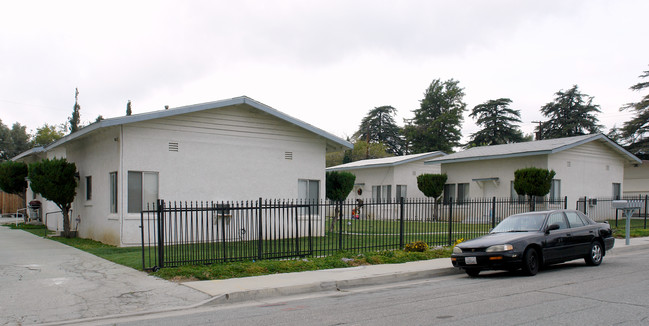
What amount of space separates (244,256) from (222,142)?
6.29m

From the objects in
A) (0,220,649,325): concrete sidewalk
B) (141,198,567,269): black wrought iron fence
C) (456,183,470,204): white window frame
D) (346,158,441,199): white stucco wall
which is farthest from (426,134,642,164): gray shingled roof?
(0,220,649,325): concrete sidewalk

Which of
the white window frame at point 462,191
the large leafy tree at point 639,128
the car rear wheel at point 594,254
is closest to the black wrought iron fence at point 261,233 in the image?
the car rear wheel at point 594,254

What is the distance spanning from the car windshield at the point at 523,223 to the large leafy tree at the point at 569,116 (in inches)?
1848

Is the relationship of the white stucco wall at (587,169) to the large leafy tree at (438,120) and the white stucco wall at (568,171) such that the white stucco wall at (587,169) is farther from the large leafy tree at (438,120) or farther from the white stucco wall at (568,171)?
the large leafy tree at (438,120)

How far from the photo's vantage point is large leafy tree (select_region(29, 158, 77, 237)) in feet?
61.0

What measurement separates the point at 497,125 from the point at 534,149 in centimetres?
3672

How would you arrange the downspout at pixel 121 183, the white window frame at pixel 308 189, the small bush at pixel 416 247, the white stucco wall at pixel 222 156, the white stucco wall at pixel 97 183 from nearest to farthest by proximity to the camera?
the small bush at pixel 416 247 → the downspout at pixel 121 183 → the white stucco wall at pixel 222 156 → the white stucco wall at pixel 97 183 → the white window frame at pixel 308 189

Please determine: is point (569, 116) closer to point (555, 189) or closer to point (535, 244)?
point (555, 189)

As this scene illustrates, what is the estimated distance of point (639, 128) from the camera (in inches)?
1869

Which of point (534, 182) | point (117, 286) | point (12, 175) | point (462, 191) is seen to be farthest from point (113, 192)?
point (462, 191)

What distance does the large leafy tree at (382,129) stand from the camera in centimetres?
7462

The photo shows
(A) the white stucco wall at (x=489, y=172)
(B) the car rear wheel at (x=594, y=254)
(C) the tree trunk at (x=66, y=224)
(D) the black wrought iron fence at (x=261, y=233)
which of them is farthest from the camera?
(A) the white stucco wall at (x=489, y=172)

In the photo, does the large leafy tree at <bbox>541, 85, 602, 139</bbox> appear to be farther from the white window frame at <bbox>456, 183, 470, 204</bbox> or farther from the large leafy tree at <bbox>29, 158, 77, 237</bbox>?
the large leafy tree at <bbox>29, 158, 77, 237</bbox>

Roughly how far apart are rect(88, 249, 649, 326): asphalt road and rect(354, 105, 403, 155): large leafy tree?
63.7 meters
